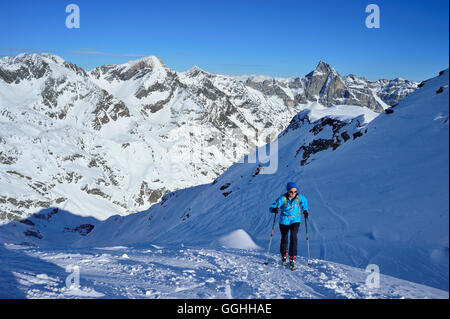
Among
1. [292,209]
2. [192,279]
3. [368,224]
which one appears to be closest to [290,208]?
[292,209]

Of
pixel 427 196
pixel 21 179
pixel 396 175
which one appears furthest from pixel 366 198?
pixel 21 179

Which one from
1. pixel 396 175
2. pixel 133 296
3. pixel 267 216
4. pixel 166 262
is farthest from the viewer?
pixel 267 216

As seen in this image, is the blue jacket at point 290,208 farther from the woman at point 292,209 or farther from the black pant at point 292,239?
the black pant at point 292,239

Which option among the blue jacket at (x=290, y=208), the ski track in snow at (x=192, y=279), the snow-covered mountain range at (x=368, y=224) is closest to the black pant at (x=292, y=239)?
the blue jacket at (x=290, y=208)

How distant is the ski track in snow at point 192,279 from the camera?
251 inches

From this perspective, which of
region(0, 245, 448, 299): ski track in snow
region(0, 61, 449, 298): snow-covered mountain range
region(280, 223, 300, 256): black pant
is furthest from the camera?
region(280, 223, 300, 256): black pant

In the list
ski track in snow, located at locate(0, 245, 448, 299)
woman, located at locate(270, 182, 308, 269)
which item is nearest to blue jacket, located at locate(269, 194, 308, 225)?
woman, located at locate(270, 182, 308, 269)

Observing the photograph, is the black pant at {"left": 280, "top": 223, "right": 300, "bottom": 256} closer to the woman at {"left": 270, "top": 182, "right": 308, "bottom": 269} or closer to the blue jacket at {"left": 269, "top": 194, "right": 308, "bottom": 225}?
the woman at {"left": 270, "top": 182, "right": 308, "bottom": 269}

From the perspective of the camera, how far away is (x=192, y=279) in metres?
7.37

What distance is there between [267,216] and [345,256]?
877 centimetres

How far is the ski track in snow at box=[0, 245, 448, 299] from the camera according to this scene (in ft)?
20.9

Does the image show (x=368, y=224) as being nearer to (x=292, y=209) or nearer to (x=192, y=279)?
(x=292, y=209)

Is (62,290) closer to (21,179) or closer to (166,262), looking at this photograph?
(166,262)
